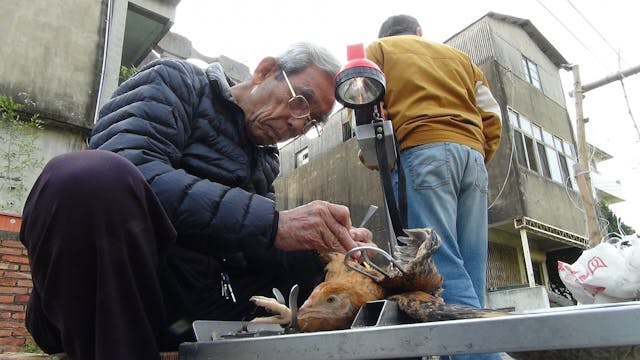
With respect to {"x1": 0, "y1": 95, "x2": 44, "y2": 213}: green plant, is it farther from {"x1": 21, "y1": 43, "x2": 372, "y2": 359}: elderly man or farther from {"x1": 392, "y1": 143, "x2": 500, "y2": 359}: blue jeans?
{"x1": 392, "y1": 143, "x2": 500, "y2": 359}: blue jeans

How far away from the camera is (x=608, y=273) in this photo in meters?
2.58

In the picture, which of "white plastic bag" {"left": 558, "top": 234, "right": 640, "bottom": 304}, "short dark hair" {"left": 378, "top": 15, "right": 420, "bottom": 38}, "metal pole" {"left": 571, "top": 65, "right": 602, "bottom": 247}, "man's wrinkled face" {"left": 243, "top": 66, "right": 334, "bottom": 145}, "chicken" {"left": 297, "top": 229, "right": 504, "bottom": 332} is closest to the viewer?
"chicken" {"left": 297, "top": 229, "right": 504, "bottom": 332}

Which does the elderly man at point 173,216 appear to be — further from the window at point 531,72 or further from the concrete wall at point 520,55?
A: the window at point 531,72

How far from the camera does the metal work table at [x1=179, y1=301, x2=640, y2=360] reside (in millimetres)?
660

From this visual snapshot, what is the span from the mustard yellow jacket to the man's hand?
48.1 inches

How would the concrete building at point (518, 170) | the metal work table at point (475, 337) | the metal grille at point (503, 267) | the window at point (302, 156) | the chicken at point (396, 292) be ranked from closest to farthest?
the metal work table at point (475, 337) → the chicken at point (396, 292) → the concrete building at point (518, 170) → the metal grille at point (503, 267) → the window at point (302, 156)

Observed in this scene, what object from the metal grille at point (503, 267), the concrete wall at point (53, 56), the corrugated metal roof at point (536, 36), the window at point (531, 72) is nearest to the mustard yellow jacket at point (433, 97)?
the concrete wall at point (53, 56)

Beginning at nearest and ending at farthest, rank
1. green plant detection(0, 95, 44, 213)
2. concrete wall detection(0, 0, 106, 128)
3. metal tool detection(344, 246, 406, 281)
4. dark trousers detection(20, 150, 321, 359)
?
dark trousers detection(20, 150, 321, 359)
metal tool detection(344, 246, 406, 281)
green plant detection(0, 95, 44, 213)
concrete wall detection(0, 0, 106, 128)

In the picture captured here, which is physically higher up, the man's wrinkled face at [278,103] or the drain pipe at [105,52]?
the drain pipe at [105,52]

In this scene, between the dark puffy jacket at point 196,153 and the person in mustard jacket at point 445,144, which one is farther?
the person in mustard jacket at point 445,144

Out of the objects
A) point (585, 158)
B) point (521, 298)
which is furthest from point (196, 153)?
point (521, 298)

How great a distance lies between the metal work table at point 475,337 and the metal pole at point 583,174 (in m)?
9.25

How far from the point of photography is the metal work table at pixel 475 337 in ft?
2.16

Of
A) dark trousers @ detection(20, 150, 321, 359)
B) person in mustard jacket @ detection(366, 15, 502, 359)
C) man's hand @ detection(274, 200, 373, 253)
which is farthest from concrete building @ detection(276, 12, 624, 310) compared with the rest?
dark trousers @ detection(20, 150, 321, 359)
